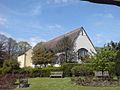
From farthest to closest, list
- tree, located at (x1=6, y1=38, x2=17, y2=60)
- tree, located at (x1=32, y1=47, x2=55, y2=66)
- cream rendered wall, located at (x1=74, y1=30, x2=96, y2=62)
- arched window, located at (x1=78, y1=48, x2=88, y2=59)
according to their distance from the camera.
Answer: tree, located at (x1=6, y1=38, x2=17, y2=60), cream rendered wall, located at (x1=74, y1=30, x2=96, y2=62), arched window, located at (x1=78, y1=48, x2=88, y2=59), tree, located at (x1=32, y1=47, x2=55, y2=66)

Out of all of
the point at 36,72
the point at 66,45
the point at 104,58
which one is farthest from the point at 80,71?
the point at 66,45

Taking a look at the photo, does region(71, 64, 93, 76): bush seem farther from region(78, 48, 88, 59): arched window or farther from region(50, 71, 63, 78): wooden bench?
region(78, 48, 88, 59): arched window

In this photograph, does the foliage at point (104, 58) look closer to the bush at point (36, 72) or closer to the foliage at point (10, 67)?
the bush at point (36, 72)

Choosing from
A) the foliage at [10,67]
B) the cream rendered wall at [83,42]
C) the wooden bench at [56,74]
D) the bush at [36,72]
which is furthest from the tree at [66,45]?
the wooden bench at [56,74]

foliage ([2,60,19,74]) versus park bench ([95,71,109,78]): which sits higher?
foliage ([2,60,19,74])

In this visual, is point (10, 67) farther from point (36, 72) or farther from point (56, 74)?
point (56, 74)

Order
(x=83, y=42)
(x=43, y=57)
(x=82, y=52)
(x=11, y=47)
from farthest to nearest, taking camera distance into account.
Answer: (x=11, y=47) → (x=83, y=42) → (x=82, y=52) → (x=43, y=57)

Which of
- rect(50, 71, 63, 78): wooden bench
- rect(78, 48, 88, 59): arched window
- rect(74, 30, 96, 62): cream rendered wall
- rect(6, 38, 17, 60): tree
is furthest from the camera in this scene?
rect(6, 38, 17, 60): tree

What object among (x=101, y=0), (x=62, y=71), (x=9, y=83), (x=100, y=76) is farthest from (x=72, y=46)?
(x=101, y=0)

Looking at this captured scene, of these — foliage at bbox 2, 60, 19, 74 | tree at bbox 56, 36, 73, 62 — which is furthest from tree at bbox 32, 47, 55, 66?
foliage at bbox 2, 60, 19, 74

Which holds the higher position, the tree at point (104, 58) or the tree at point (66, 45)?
the tree at point (66, 45)

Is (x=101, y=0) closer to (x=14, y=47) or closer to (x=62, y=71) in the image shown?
(x=62, y=71)

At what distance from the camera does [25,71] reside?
43531 millimetres

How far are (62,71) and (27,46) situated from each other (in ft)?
198
